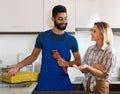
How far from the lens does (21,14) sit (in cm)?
303

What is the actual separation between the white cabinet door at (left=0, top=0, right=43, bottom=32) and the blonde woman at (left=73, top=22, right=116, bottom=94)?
100cm

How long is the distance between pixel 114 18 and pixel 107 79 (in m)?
1.15

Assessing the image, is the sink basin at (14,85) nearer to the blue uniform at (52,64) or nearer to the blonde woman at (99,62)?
the blue uniform at (52,64)

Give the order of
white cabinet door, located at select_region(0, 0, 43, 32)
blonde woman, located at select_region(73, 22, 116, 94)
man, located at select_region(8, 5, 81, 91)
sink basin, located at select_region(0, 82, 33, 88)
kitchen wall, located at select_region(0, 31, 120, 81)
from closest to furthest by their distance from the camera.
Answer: blonde woman, located at select_region(73, 22, 116, 94), man, located at select_region(8, 5, 81, 91), sink basin, located at select_region(0, 82, 33, 88), white cabinet door, located at select_region(0, 0, 43, 32), kitchen wall, located at select_region(0, 31, 120, 81)

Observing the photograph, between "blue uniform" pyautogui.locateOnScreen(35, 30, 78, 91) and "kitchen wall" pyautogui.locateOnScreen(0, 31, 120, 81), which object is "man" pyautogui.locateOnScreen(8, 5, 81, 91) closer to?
"blue uniform" pyautogui.locateOnScreen(35, 30, 78, 91)

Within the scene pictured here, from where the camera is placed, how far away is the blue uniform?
2494 millimetres

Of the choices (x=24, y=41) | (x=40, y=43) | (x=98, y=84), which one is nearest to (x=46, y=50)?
(x=40, y=43)

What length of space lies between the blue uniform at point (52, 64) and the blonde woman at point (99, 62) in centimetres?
34

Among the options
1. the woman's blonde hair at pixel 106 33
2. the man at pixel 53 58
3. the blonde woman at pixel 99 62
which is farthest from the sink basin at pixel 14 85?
the woman's blonde hair at pixel 106 33

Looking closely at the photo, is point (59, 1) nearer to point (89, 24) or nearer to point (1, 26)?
point (89, 24)

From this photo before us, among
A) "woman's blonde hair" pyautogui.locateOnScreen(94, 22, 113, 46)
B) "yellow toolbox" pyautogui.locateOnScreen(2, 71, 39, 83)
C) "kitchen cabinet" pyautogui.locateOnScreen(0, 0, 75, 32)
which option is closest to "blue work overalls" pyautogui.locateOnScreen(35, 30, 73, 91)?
"yellow toolbox" pyautogui.locateOnScreen(2, 71, 39, 83)

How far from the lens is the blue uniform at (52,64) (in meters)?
2.49

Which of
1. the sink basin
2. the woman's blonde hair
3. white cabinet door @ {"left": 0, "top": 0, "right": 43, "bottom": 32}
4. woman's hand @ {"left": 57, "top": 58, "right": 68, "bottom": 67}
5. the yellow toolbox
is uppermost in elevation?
white cabinet door @ {"left": 0, "top": 0, "right": 43, "bottom": 32}

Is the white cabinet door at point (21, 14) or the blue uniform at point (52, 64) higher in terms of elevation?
the white cabinet door at point (21, 14)
